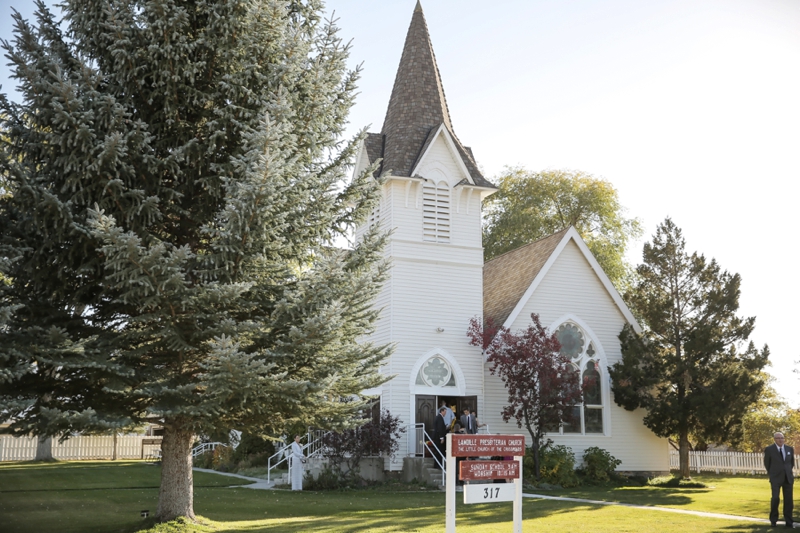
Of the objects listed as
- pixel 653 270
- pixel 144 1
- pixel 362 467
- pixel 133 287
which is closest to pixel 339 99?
pixel 144 1

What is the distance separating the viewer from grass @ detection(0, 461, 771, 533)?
40.2 ft

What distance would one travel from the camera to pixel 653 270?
24.4 m

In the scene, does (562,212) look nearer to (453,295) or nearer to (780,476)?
(453,295)

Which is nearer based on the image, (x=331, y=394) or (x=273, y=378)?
(x=273, y=378)

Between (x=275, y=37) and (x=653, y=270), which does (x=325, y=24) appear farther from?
(x=653, y=270)

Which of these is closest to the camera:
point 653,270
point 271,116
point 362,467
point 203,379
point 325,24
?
point 203,379

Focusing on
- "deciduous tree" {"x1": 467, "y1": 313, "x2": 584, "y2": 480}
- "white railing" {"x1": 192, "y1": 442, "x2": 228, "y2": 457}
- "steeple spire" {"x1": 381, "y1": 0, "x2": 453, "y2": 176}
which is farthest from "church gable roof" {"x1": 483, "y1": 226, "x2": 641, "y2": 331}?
"white railing" {"x1": 192, "y1": 442, "x2": 228, "y2": 457}

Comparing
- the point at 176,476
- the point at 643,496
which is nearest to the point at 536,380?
the point at 643,496

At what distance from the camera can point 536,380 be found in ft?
73.9

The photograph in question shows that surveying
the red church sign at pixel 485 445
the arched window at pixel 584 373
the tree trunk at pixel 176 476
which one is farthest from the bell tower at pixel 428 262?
the red church sign at pixel 485 445

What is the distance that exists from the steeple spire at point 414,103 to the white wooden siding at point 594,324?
6260 millimetres

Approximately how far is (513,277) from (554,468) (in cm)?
749

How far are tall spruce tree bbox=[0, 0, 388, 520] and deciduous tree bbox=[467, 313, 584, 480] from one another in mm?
10434

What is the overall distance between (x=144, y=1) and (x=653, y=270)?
18108 mm
